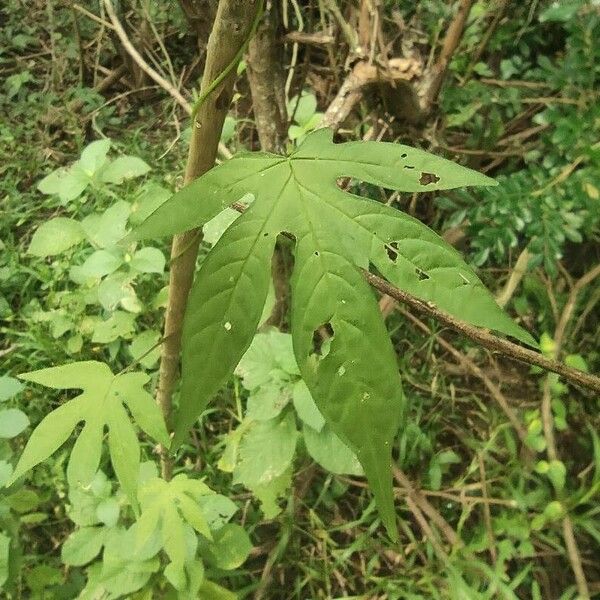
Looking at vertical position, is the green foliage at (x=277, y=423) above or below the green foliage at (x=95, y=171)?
below

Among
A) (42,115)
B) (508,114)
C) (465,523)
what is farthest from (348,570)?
(42,115)

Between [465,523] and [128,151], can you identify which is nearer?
[465,523]

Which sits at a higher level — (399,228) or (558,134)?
(399,228)

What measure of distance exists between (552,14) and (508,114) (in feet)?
1.41

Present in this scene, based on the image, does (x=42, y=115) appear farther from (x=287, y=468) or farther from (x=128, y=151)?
(x=287, y=468)

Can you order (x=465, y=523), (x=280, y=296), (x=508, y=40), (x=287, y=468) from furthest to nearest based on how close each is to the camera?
(x=508, y=40) → (x=465, y=523) → (x=280, y=296) → (x=287, y=468)

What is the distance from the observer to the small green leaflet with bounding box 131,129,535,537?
46 centimetres

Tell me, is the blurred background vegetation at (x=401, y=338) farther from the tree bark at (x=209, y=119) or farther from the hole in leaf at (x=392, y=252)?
the hole in leaf at (x=392, y=252)

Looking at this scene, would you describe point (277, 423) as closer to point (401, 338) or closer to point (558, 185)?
point (401, 338)

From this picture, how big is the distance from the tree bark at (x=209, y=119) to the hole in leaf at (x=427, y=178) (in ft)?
0.65

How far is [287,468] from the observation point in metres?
1.19

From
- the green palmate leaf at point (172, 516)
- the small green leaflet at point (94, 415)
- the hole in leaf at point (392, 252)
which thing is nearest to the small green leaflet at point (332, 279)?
the hole in leaf at point (392, 252)

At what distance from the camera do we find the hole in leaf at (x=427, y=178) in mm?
528

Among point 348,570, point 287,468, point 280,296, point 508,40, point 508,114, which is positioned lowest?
point 348,570
